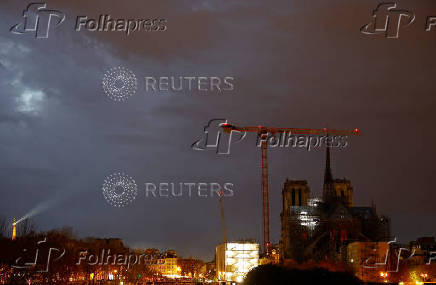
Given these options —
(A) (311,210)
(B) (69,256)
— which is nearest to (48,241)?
(B) (69,256)

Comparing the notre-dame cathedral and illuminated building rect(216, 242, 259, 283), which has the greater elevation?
the notre-dame cathedral

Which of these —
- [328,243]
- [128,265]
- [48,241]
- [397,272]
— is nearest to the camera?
[48,241]

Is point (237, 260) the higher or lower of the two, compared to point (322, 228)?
lower

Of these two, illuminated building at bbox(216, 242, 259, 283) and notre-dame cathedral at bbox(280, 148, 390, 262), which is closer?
illuminated building at bbox(216, 242, 259, 283)

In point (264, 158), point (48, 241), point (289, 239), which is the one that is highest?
point (264, 158)

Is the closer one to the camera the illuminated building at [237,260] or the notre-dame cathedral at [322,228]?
the illuminated building at [237,260]

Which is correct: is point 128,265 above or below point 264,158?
below

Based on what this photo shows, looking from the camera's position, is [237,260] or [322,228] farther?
[322,228]

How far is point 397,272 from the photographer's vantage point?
108m

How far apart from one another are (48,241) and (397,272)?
6516cm

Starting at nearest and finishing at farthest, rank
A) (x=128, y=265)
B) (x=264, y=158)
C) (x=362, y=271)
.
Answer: (x=362, y=271)
(x=128, y=265)
(x=264, y=158)

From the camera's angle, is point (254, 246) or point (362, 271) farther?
point (362, 271)

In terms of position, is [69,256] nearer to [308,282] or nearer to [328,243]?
[308,282]

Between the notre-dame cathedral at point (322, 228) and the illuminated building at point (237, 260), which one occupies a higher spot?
the notre-dame cathedral at point (322, 228)
